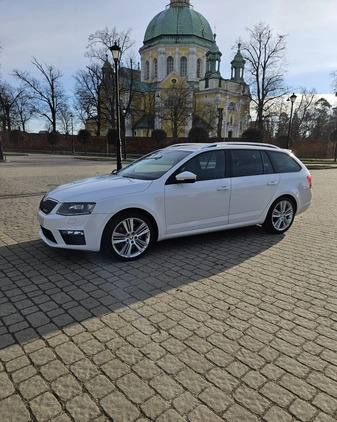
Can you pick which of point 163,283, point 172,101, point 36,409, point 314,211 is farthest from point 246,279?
point 172,101

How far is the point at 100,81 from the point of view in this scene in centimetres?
4734

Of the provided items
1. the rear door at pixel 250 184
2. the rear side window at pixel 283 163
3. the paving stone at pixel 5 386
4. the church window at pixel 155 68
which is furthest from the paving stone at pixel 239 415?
the church window at pixel 155 68

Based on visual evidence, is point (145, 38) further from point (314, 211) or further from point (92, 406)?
point (92, 406)

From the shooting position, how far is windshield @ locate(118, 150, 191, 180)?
5059 mm

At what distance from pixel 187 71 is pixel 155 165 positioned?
236ft

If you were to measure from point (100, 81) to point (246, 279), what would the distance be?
49.1 meters

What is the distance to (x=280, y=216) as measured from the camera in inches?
245

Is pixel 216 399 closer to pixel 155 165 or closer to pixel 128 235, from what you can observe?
pixel 128 235

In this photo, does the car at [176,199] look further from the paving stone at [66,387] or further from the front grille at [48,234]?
the paving stone at [66,387]

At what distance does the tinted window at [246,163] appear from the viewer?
5.60 metres

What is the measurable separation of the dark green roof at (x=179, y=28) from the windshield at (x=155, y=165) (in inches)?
2785

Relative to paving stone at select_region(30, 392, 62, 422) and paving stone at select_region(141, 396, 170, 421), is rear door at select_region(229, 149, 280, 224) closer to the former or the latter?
paving stone at select_region(141, 396, 170, 421)

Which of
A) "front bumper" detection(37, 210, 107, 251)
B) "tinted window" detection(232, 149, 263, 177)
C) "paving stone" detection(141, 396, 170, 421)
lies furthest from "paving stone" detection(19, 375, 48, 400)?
"tinted window" detection(232, 149, 263, 177)

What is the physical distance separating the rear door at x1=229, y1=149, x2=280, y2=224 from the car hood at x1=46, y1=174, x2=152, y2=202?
1.68m
